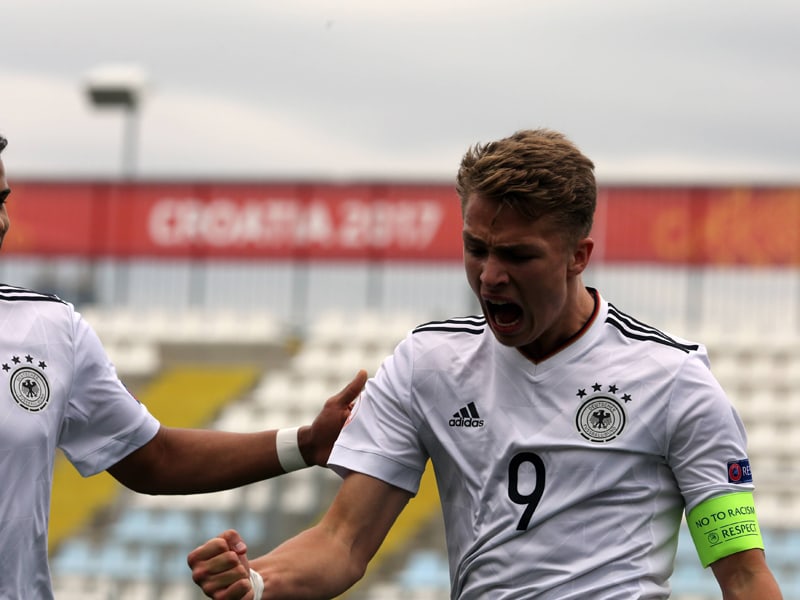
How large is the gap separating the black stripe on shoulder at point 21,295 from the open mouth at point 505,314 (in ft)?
3.80

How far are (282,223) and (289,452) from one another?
13.4 m

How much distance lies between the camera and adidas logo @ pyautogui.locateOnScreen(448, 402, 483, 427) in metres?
3.43

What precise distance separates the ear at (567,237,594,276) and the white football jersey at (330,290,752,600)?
0.55 ft

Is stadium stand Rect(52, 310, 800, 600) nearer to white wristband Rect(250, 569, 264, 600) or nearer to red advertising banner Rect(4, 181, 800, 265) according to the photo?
red advertising banner Rect(4, 181, 800, 265)

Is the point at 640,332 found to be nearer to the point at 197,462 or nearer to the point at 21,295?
the point at 197,462

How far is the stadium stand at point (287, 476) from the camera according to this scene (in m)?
12.4

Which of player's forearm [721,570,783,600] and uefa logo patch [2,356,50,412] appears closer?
player's forearm [721,570,783,600]

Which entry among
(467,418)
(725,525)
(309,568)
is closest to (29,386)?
(309,568)

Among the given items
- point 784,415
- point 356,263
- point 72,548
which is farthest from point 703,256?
point 72,548

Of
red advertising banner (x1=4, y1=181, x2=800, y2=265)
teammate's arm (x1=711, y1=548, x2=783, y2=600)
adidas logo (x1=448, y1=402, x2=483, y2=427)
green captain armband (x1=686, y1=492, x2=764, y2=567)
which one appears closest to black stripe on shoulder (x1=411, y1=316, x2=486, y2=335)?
adidas logo (x1=448, y1=402, x2=483, y2=427)

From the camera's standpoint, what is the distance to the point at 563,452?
335 cm

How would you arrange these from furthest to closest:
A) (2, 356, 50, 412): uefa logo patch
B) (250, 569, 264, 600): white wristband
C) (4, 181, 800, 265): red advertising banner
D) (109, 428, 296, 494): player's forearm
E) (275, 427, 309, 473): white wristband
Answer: (4, 181, 800, 265): red advertising banner → (275, 427, 309, 473): white wristband → (109, 428, 296, 494): player's forearm → (2, 356, 50, 412): uefa logo patch → (250, 569, 264, 600): white wristband

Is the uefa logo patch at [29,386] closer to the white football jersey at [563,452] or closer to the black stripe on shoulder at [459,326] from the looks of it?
the white football jersey at [563,452]

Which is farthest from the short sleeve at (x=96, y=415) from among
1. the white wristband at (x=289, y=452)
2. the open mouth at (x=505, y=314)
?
the open mouth at (x=505, y=314)
